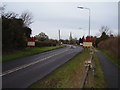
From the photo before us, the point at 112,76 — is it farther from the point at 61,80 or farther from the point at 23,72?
the point at 23,72

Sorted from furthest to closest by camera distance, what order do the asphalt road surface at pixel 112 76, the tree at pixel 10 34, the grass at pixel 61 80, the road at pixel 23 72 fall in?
the tree at pixel 10 34, the road at pixel 23 72, the asphalt road surface at pixel 112 76, the grass at pixel 61 80

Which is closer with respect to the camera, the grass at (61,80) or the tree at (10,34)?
the grass at (61,80)

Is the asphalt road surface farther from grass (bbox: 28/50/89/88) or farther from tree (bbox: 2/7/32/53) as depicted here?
tree (bbox: 2/7/32/53)

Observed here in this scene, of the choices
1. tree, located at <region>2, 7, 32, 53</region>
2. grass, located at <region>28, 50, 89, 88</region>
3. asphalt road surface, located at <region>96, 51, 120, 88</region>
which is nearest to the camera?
grass, located at <region>28, 50, 89, 88</region>

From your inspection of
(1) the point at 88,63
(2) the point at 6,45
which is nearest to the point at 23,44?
(2) the point at 6,45

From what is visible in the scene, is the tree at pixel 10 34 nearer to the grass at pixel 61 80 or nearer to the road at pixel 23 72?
the road at pixel 23 72

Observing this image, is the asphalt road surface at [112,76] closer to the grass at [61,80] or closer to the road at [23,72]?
the grass at [61,80]

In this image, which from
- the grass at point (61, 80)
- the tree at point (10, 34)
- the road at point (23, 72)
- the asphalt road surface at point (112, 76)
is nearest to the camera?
the grass at point (61, 80)

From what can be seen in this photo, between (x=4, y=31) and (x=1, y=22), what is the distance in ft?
4.39

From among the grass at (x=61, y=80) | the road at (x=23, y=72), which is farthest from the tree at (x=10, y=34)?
the grass at (x=61, y=80)

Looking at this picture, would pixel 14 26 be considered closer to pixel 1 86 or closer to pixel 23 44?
pixel 23 44

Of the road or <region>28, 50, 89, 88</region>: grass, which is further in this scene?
the road

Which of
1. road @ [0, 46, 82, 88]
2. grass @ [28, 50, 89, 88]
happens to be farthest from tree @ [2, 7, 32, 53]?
grass @ [28, 50, 89, 88]

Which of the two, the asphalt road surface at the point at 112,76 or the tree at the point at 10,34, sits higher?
the tree at the point at 10,34
